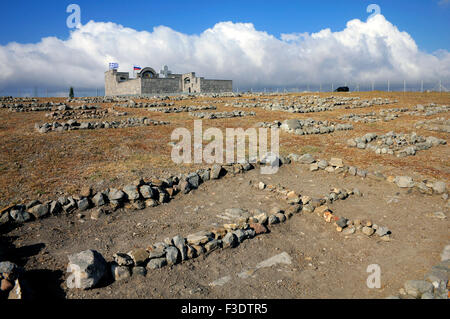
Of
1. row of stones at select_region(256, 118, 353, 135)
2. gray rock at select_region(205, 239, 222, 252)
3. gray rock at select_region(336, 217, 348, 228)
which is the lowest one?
gray rock at select_region(205, 239, 222, 252)

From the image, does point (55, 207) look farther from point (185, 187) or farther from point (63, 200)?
point (185, 187)

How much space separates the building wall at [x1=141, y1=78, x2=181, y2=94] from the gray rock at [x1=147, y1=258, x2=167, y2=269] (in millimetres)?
55468

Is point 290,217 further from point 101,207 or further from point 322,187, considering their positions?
point 101,207

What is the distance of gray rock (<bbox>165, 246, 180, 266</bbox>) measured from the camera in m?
5.84

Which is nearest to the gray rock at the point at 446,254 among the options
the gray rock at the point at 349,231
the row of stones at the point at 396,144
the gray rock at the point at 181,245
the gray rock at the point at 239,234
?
the gray rock at the point at 349,231

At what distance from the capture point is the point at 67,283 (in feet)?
16.6

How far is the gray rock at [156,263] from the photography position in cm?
566

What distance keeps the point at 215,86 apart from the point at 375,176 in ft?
186

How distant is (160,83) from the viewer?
198 ft

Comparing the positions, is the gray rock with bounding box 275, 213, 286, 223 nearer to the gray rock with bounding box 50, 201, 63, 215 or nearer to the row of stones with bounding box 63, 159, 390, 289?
the row of stones with bounding box 63, 159, 390, 289

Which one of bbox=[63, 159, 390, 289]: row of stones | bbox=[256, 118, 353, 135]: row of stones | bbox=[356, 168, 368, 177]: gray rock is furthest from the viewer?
bbox=[256, 118, 353, 135]: row of stones

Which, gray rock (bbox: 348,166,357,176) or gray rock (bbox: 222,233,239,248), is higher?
gray rock (bbox: 348,166,357,176)

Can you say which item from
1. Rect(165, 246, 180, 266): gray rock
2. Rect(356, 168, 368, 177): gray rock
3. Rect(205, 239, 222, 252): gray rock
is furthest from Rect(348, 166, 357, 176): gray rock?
Rect(165, 246, 180, 266): gray rock
